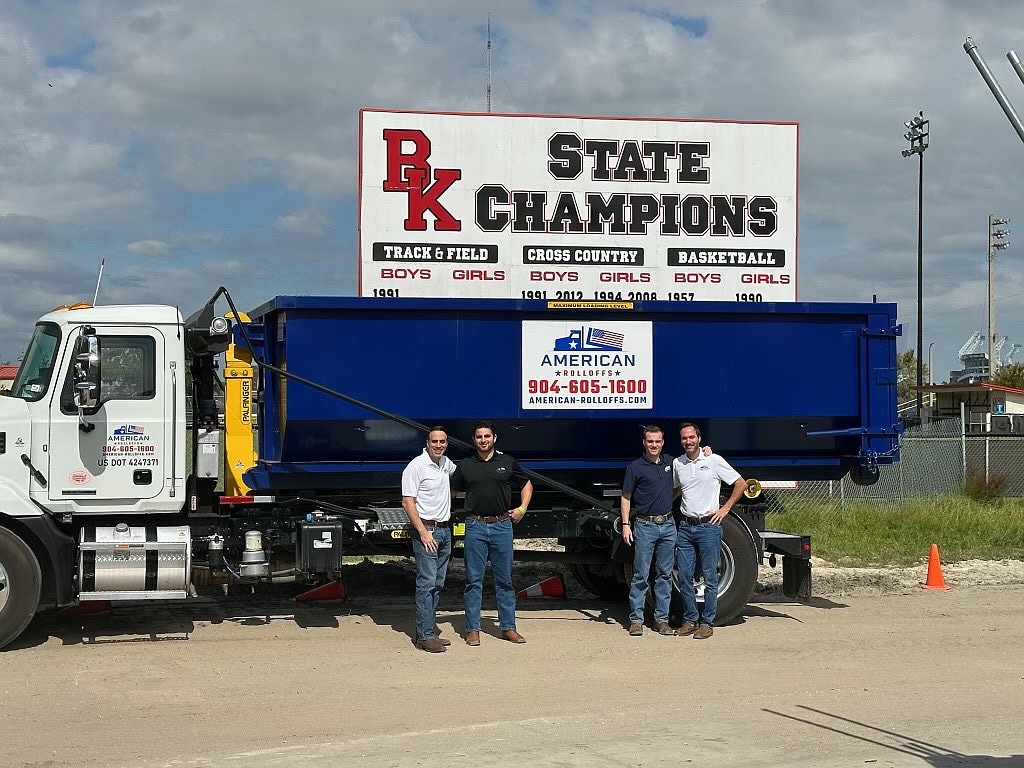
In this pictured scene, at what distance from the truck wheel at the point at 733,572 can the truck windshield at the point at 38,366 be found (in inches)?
227

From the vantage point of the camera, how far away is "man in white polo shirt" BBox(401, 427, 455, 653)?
9.80m

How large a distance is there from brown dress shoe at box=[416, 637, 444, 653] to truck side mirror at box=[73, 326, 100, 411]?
3254 mm

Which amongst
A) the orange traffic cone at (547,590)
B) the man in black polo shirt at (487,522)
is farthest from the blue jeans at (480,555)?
the orange traffic cone at (547,590)

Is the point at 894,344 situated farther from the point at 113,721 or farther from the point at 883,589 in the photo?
the point at 113,721

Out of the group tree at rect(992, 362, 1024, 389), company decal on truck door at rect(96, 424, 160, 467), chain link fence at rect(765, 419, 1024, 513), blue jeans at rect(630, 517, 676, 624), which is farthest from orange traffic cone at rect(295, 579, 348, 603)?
tree at rect(992, 362, 1024, 389)

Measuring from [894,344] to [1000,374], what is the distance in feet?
192

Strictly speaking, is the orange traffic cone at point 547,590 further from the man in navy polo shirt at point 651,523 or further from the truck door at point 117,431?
the truck door at point 117,431

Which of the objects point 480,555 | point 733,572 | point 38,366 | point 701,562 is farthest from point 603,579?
point 38,366

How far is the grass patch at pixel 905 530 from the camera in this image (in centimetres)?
1578

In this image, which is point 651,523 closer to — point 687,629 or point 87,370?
point 687,629

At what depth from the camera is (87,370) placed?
30.7 ft

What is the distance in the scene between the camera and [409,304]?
34.1ft

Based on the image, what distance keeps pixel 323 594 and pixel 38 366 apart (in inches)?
141

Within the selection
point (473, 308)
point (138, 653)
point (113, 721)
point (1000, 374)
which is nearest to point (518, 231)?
point (473, 308)
